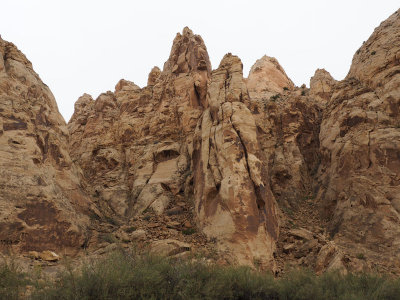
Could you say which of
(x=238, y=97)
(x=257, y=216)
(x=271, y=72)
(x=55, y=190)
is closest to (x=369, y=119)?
(x=238, y=97)

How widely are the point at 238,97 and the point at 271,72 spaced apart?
74.3 ft

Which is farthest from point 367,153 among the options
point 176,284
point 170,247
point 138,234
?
point 176,284

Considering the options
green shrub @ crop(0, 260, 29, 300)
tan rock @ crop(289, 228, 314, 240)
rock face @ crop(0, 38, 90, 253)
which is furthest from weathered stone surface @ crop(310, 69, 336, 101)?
green shrub @ crop(0, 260, 29, 300)

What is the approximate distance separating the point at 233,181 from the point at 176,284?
702 centimetres

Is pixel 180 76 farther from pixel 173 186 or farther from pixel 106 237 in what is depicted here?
pixel 106 237

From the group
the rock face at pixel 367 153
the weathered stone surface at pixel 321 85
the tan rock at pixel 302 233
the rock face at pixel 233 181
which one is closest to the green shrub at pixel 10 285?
the rock face at pixel 233 181

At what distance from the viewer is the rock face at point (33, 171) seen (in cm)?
1283

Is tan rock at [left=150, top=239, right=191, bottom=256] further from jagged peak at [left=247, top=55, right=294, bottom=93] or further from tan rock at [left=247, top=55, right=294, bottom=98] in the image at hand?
jagged peak at [left=247, top=55, right=294, bottom=93]

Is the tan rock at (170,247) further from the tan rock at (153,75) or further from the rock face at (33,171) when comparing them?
the tan rock at (153,75)

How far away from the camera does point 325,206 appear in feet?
57.9

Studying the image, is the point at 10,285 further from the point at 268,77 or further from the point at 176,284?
the point at 268,77

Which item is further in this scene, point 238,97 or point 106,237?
point 238,97

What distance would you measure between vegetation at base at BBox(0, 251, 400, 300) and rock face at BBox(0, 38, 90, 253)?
4308 mm

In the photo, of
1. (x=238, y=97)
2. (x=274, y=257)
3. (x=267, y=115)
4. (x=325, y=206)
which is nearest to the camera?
(x=274, y=257)
